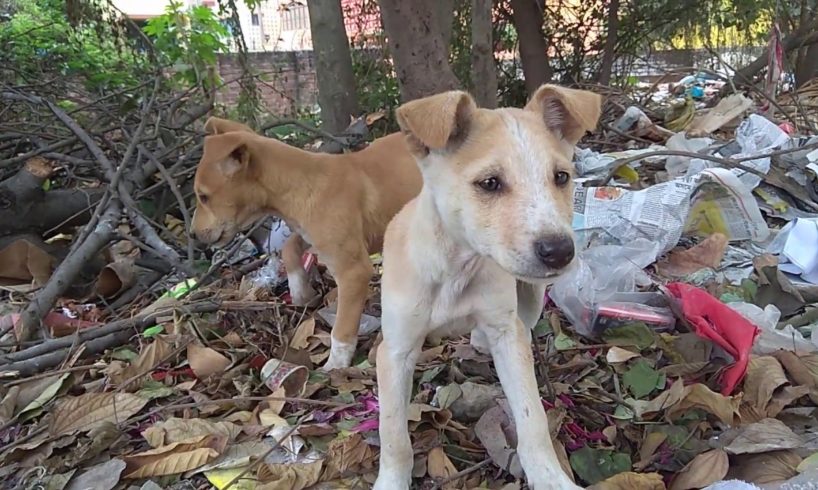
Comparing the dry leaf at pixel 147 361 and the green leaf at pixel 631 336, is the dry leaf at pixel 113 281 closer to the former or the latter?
the dry leaf at pixel 147 361

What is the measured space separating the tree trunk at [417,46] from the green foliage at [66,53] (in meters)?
3.10

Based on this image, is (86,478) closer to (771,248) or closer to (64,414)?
(64,414)

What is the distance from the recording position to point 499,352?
2443 mm

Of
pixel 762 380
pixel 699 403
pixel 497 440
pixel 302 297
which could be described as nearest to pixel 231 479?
pixel 497 440

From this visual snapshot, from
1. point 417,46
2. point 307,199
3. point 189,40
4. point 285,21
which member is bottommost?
point 307,199

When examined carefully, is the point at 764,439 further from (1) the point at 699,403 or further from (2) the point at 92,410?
(2) the point at 92,410

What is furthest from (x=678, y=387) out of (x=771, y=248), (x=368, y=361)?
(x=771, y=248)

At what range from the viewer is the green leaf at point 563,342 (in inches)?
126

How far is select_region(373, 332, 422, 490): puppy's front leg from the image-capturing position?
2.32 metres

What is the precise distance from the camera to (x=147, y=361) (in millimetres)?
3186

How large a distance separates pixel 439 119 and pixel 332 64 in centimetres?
442

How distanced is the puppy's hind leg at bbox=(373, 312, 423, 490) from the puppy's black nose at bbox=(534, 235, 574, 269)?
0.63 m

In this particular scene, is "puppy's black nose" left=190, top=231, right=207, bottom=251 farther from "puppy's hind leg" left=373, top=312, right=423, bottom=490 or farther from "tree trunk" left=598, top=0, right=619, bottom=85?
"tree trunk" left=598, top=0, right=619, bottom=85

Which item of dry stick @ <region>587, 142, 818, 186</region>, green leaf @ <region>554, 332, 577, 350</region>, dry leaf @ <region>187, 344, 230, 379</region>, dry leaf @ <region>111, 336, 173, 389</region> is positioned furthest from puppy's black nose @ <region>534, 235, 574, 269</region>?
dry stick @ <region>587, 142, 818, 186</region>
